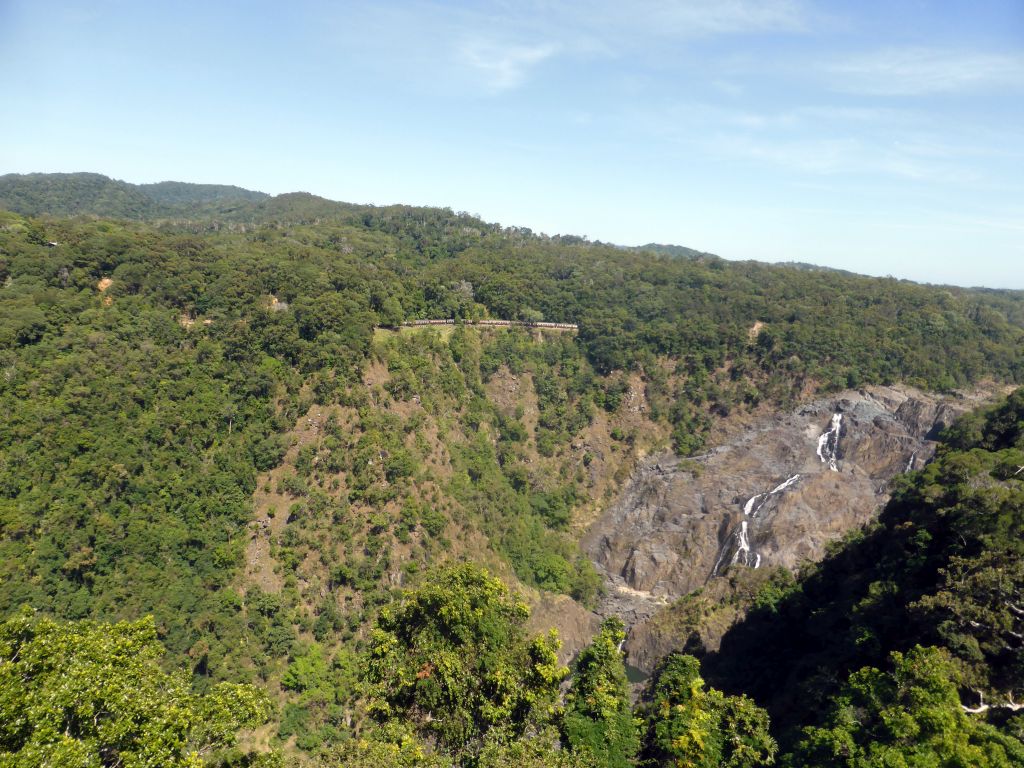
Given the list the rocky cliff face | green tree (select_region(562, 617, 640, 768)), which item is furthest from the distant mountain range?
green tree (select_region(562, 617, 640, 768))

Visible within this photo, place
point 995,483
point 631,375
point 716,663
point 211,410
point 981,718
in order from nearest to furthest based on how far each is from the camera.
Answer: point 981,718, point 995,483, point 716,663, point 211,410, point 631,375

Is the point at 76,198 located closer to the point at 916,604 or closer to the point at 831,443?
the point at 831,443

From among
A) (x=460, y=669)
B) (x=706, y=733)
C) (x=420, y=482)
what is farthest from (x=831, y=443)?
(x=460, y=669)

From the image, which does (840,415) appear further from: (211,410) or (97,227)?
(97,227)

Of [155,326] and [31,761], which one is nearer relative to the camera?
[31,761]

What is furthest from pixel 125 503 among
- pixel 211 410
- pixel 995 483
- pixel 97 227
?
pixel 995 483

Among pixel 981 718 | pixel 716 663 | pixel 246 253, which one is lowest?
pixel 716 663

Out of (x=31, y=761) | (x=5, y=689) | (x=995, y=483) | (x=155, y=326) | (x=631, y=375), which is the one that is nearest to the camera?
(x=31, y=761)

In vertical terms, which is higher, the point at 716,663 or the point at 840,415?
the point at 840,415
